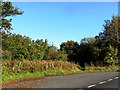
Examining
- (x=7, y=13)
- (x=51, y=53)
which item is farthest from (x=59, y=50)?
(x=7, y=13)

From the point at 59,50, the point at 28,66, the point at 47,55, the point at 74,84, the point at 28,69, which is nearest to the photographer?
the point at 74,84

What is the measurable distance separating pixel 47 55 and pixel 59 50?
622 cm

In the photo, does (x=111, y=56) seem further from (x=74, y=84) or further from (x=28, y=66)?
(x=74, y=84)

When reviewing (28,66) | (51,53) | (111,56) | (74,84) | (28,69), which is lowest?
(74,84)

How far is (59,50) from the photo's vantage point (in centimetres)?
6203

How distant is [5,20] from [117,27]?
38719mm

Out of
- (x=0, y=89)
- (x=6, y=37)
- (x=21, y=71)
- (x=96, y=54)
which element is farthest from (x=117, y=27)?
(x=0, y=89)

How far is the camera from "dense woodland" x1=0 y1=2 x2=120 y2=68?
42559mm

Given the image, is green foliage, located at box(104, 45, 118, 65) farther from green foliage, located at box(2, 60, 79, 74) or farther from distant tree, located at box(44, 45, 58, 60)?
green foliage, located at box(2, 60, 79, 74)

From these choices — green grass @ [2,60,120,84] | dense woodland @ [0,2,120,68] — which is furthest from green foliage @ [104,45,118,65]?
green grass @ [2,60,120,84]

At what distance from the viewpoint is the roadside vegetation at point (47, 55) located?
35.1 meters

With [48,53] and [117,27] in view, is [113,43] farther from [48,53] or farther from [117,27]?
[48,53]

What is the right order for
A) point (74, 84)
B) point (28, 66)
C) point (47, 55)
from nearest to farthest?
point (74, 84) → point (28, 66) → point (47, 55)

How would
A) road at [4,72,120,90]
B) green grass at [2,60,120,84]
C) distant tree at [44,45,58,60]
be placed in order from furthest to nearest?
distant tree at [44,45,58,60]
green grass at [2,60,120,84]
road at [4,72,120,90]
